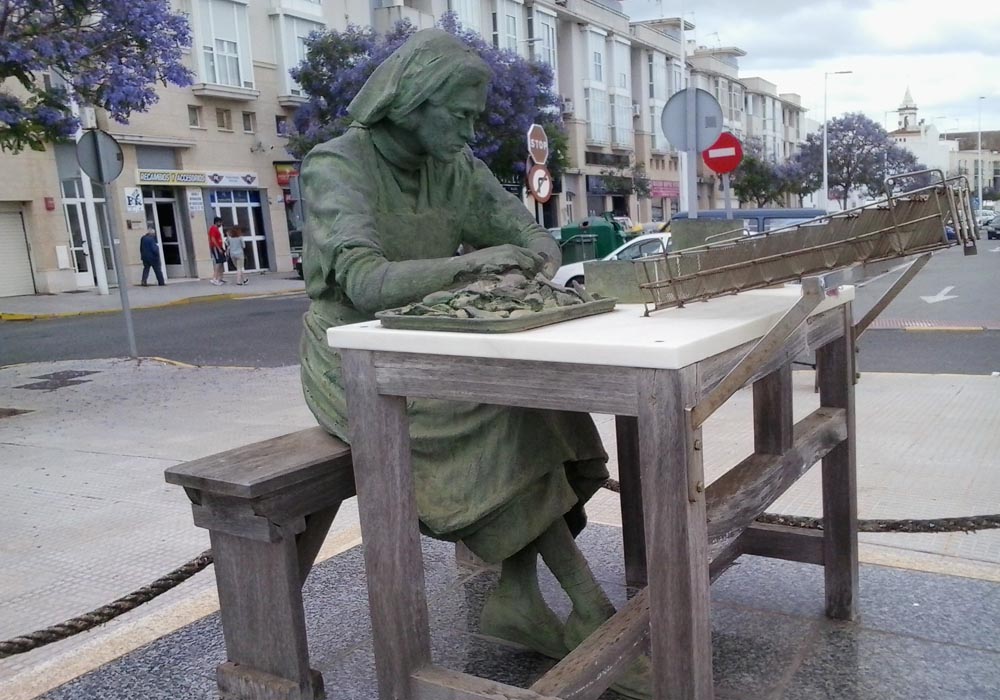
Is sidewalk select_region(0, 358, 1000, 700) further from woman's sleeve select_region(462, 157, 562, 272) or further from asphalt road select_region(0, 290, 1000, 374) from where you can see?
woman's sleeve select_region(462, 157, 562, 272)

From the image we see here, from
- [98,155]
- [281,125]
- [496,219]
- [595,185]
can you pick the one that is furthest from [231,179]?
[496,219]

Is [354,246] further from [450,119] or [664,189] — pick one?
[664,189]

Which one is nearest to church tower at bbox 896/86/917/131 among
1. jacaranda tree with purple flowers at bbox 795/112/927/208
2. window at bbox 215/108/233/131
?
jacaranda tree with purple flowers at bbox 795/112/927/208

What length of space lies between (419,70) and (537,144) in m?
7.44

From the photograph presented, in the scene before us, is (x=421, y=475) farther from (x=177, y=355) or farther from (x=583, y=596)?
(x=177, y=355)

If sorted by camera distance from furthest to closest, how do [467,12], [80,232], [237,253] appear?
[467,12] → [237,253] → [80,232]

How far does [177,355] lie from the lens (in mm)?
9828

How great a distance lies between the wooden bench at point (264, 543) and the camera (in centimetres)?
204

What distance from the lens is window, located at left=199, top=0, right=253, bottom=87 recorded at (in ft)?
74.8

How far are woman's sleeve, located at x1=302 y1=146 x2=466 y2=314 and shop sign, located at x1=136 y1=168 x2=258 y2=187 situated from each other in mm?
20770

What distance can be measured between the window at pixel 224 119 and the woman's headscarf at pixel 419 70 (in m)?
22.9

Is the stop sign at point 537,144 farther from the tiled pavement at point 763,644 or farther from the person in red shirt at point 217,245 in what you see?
the person in red shirt at point 217,245

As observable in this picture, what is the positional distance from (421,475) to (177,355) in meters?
8.48

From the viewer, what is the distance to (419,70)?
2.12 metres
